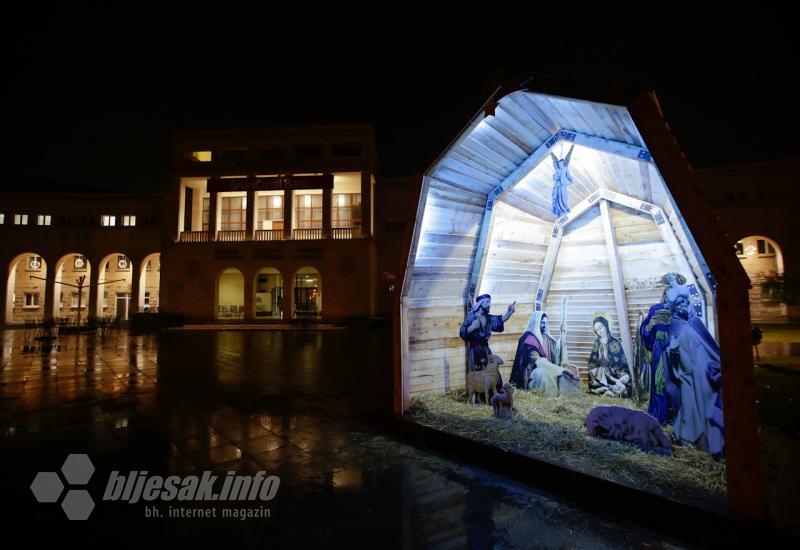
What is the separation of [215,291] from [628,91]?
3242 centimetres

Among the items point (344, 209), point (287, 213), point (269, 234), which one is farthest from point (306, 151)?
point (269, 234)

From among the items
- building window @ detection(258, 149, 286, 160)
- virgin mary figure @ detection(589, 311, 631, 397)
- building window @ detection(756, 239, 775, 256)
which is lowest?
virgin mary figure @ detection(589, 311, 631, 397)

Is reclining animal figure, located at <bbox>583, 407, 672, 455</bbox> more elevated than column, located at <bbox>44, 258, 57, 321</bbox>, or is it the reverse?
column, located at <bbox>44, 258, 57, 321</bbox>

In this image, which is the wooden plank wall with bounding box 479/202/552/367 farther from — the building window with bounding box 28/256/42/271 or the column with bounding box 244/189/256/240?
the building window with bounding box 28/256/42/271

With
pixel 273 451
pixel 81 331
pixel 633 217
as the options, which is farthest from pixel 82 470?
pixel 81 331

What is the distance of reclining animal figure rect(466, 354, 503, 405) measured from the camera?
6.25 m

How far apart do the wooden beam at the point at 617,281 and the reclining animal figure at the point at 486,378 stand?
6.90ft

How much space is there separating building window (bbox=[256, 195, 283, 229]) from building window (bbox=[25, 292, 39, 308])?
23506mm

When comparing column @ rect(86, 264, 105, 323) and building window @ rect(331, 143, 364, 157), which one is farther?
column @ rect(86, 264, 105, 323)

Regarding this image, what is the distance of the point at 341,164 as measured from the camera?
3203 cm

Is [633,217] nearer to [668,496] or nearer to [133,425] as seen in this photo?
[668,496]

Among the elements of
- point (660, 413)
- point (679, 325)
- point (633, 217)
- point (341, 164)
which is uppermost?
point (341, 164)

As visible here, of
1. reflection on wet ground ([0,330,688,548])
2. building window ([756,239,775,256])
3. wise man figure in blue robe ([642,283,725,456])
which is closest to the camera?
reflection on wet ground ([0,330,688,548])

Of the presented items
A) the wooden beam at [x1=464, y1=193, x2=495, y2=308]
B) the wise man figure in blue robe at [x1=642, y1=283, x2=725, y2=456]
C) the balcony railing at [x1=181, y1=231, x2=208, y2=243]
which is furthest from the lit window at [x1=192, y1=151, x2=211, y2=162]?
the wise man figure in blue robe at [x1=642, y1=283, x2=725, y2=456]
